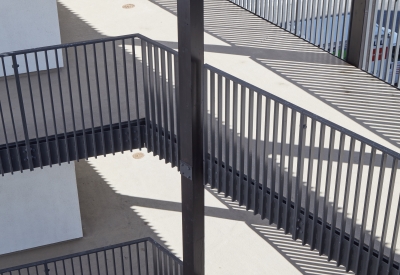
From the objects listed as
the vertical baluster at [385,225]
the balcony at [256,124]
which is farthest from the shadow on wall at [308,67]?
the vertical baluster at [385,225]

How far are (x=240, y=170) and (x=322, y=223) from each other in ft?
3.17

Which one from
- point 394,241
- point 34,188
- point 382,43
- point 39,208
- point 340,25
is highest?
point 340,25

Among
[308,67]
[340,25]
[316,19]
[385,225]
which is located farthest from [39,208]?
[385,225]

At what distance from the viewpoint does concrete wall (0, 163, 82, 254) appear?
10281 mm

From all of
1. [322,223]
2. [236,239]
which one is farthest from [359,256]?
[236,239]

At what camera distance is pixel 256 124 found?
5973 mm

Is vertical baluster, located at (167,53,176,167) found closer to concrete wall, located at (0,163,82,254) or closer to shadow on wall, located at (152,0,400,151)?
shadow on wall, located at (152,0,400,151)

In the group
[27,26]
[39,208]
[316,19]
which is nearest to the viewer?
[27,26]

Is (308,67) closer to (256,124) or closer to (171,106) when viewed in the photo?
(171,106)

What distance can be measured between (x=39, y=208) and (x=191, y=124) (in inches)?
226

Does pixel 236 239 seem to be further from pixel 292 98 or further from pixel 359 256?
pixel 359 256

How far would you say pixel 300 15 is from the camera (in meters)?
10.3

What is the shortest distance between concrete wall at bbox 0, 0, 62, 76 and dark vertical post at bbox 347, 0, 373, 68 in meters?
4.23

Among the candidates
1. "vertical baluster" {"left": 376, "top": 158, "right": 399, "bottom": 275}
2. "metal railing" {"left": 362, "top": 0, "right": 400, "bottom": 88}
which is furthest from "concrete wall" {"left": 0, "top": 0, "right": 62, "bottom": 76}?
"vertical baluster" {"left": 376, "top": 158, "right": 399, "bottom": 275}
